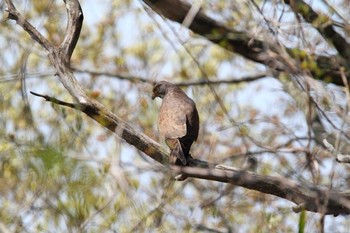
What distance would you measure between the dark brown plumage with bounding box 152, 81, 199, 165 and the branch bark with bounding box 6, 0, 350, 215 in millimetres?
657

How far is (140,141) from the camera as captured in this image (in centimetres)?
599

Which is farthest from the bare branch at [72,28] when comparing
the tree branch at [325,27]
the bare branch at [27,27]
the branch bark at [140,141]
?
the tree branch at [325,27]

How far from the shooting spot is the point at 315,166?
7.14 m

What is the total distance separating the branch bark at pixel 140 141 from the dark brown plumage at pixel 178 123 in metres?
0.66

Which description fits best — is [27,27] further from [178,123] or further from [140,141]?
[178,123]

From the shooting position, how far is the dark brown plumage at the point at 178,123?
7.00m

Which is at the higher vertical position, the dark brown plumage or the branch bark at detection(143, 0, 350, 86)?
the branch bark at detection(143, 0, 350, 86)

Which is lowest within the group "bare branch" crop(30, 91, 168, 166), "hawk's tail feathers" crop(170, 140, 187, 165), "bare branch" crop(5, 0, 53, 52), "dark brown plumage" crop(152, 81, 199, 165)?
"dark brown plumage" crop(152, 81, 199, 165)

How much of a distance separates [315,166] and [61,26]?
4.68m

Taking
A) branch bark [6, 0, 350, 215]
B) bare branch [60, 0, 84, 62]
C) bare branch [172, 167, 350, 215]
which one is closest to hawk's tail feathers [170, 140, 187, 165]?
branch bark [6, 0, 350, 215]

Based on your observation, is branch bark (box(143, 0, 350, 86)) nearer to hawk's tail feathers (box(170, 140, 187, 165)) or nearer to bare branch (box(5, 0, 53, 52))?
hawk's tail feathers (box(170, 140, 187, 165))

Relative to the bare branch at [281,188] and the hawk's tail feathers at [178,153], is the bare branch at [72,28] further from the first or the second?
the bare branch at [281,188]

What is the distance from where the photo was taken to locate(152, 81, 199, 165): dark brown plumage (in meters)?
7.00

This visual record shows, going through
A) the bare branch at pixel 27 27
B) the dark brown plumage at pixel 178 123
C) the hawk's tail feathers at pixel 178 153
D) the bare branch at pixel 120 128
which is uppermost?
the bare branch at pixel 27 27
